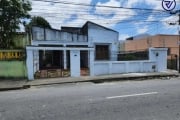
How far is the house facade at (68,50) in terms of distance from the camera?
840 inches

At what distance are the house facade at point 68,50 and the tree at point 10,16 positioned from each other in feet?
15.6

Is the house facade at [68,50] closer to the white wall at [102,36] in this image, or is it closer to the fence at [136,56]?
the white wall at [102,36]

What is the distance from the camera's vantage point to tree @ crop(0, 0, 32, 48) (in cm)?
2875

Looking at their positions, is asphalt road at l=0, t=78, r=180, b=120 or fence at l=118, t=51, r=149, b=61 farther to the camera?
fence at l=118, t=51, r=149, b=61

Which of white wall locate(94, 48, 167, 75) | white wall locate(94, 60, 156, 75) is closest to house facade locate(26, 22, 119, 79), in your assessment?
white wall locate(94, 60, 156, 75)

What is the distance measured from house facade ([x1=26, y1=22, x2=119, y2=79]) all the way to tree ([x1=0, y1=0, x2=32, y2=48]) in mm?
4753

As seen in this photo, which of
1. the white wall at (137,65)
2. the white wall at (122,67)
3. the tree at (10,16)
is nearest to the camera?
the white wall at (122,67)

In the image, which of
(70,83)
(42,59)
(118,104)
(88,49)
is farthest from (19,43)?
(118,104)

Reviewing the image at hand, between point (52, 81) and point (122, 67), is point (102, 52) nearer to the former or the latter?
point (122, 67)

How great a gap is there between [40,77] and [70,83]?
131 inches

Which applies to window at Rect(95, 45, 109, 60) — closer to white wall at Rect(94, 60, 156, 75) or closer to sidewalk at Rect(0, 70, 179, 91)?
white wall at Rect(94, 60, 156, 75)

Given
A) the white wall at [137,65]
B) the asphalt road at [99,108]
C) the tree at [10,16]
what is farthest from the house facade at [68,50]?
the asphalt road at [99,108]

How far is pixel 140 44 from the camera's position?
4866 cm

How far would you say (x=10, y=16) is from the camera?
2934 cm
